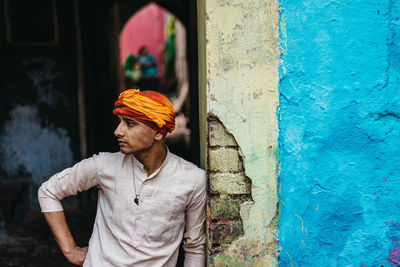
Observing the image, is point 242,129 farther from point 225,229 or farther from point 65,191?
point 65,191

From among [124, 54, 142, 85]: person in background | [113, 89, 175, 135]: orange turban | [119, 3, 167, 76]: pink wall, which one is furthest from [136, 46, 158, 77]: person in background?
[113, 89, 175, 135]: orange turban

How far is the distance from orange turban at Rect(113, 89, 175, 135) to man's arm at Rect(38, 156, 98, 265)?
13.8 inches

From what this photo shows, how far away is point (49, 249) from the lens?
12.7 feet

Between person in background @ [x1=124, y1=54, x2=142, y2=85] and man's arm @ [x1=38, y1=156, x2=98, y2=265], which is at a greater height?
person in background @ [x1=124, y1=54, x2=142, y2=85]

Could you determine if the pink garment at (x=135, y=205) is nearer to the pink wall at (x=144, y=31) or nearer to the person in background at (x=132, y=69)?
the person in background at (x=132, y=69)

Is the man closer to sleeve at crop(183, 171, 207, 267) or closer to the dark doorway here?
sleeve at crop(183, 171, 207, 267)

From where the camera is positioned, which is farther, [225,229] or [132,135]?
[225,229]

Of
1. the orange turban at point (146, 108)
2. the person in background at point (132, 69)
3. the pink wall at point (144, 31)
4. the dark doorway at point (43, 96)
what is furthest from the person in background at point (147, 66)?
the orange turban at point (146, 108)

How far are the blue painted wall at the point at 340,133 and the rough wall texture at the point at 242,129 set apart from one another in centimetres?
7

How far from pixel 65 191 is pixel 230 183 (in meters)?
0.87

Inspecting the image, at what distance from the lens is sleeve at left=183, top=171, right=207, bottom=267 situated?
238 cm

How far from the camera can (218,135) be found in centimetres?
235

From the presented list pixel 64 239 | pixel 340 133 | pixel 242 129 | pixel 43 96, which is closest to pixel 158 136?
pixel 242 129

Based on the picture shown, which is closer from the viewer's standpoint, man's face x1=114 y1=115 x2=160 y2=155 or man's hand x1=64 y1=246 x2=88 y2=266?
man's face x1=114 y1=115 x2=160 y2=155
